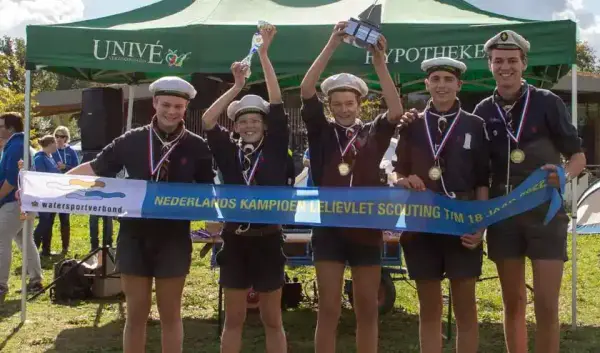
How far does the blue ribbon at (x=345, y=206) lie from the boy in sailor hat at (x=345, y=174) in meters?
0.10

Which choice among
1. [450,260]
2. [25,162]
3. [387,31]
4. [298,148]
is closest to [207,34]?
[387,31]

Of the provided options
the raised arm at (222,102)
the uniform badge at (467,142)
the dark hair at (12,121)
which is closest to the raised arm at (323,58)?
the raised arm at (222,102)

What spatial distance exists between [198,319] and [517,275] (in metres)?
3.85

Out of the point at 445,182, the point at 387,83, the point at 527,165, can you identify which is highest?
the point at 387,83

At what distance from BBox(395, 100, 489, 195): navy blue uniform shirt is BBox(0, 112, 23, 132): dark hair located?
16.2 feet

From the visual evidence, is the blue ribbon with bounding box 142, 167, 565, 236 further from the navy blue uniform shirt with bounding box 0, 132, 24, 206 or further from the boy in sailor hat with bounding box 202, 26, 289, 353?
the navy blue uniform shirt with bounding box 0, 132, 24, 206

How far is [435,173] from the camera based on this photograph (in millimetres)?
3934

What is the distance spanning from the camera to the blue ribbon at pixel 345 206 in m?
3.90

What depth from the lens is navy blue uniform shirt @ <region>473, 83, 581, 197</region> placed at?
3.94 metres

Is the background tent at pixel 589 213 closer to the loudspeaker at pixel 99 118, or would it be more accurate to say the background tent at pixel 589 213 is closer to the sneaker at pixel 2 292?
the loudspeaker at pixel 99 118

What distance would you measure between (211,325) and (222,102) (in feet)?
10.7

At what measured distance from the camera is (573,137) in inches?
155

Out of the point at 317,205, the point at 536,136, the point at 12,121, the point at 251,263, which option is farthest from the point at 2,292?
the point at 536,136

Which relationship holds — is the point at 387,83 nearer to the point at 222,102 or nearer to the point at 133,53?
the point at 222,102
